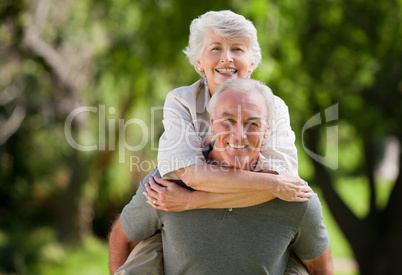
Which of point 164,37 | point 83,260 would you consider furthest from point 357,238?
point 83,260

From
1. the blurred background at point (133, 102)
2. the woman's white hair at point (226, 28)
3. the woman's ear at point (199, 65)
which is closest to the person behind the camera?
the woman's white hair at point (226, 28)

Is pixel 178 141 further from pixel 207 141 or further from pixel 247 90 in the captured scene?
pixel 247 90

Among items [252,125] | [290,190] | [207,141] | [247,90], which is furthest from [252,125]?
[207,141]

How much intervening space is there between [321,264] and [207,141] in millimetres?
620

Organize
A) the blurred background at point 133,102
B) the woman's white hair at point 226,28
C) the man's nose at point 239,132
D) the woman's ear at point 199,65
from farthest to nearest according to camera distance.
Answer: the blurred background at point 133,102, the woman's ear at point 199,65, the woman's white hair at point 226,28, the man's nose at point 239,132

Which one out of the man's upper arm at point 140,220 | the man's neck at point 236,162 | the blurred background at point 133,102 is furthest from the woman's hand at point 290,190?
the blurred background at point 133,102

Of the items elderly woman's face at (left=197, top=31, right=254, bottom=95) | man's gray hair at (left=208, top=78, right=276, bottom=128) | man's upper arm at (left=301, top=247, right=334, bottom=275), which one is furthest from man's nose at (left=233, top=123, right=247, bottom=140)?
man's upper arm at (left=301, top=247, right=334, bottom=275)

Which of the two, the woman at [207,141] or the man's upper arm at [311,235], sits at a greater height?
the woman at [207,141]

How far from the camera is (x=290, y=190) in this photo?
170 cm

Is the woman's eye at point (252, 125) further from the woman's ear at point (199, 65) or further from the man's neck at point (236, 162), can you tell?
the woman's ear at point (199, 65)

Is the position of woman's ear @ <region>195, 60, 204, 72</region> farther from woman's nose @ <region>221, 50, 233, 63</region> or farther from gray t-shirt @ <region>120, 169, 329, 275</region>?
gray t-shirt @ <region>120, 169, 329, 275</region>

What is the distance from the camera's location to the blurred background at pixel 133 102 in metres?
6.06

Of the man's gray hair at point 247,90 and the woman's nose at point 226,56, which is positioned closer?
the man's gray hair at point 247,90

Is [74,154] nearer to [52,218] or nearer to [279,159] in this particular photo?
[52,218]
